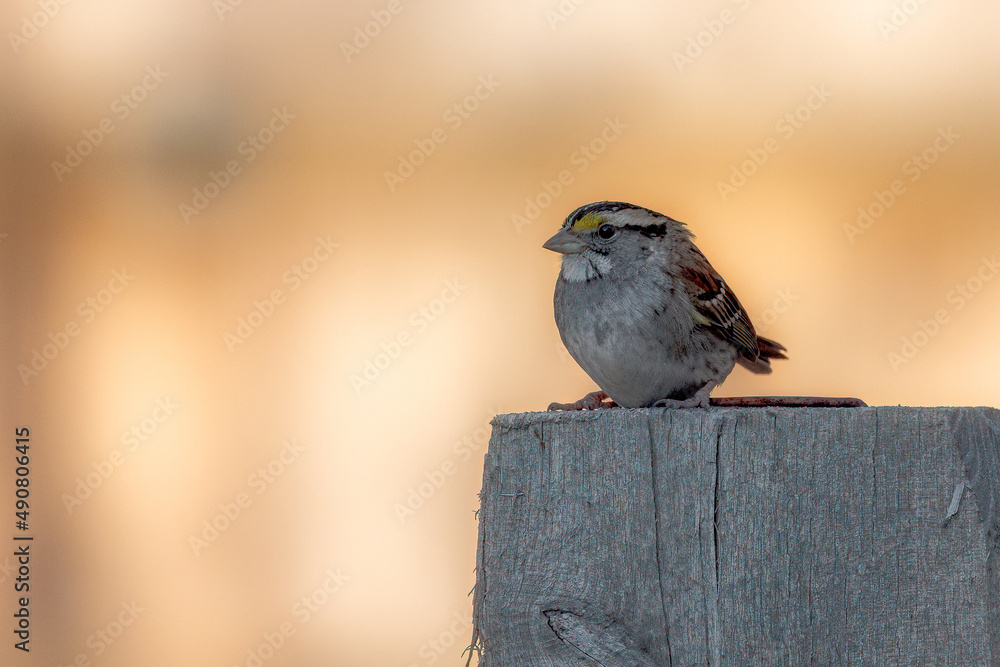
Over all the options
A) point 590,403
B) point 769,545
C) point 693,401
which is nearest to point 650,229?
point 590,403

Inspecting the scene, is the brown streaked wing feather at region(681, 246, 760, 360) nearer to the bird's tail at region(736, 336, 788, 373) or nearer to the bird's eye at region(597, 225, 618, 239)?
the bird's tail at region(736, 336, 788, 373)

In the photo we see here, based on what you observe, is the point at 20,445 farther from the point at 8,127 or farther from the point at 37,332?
the point at 8,127

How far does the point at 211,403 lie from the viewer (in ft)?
19.6

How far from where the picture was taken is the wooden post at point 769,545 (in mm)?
2004

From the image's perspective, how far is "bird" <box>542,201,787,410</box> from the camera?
3344 mm

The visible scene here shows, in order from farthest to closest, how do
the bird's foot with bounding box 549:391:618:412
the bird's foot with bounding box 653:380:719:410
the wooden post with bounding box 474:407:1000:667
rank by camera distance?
the bird's foot with bounding box 549:391:618:412 < the bird's foot with bounding box 653:380:719:410 < the wooden post with bounding box 474:407:1000:667

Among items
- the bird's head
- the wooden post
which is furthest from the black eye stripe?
the wooden post

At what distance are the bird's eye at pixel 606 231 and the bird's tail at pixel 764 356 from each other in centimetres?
78

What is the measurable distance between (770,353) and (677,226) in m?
0.71

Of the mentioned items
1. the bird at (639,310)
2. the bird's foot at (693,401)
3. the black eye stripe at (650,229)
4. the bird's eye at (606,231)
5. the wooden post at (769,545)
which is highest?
the black eye stripe at (650,229)

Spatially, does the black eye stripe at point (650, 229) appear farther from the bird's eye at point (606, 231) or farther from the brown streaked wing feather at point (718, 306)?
the brown streaked wing feather at point (718, 306)

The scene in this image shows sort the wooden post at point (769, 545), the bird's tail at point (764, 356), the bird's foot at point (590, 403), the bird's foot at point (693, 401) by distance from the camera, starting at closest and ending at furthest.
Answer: the wooden post at point (769, 545) → the bird's foot at point (693, 401) → the bird's foot at point (590, 403) → the bird's tail at point (764, 356)

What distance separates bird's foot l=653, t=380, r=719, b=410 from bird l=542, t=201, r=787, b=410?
25 millimetres

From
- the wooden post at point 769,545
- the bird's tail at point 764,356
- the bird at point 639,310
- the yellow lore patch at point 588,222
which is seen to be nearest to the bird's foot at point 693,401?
the bird at point 639,310
